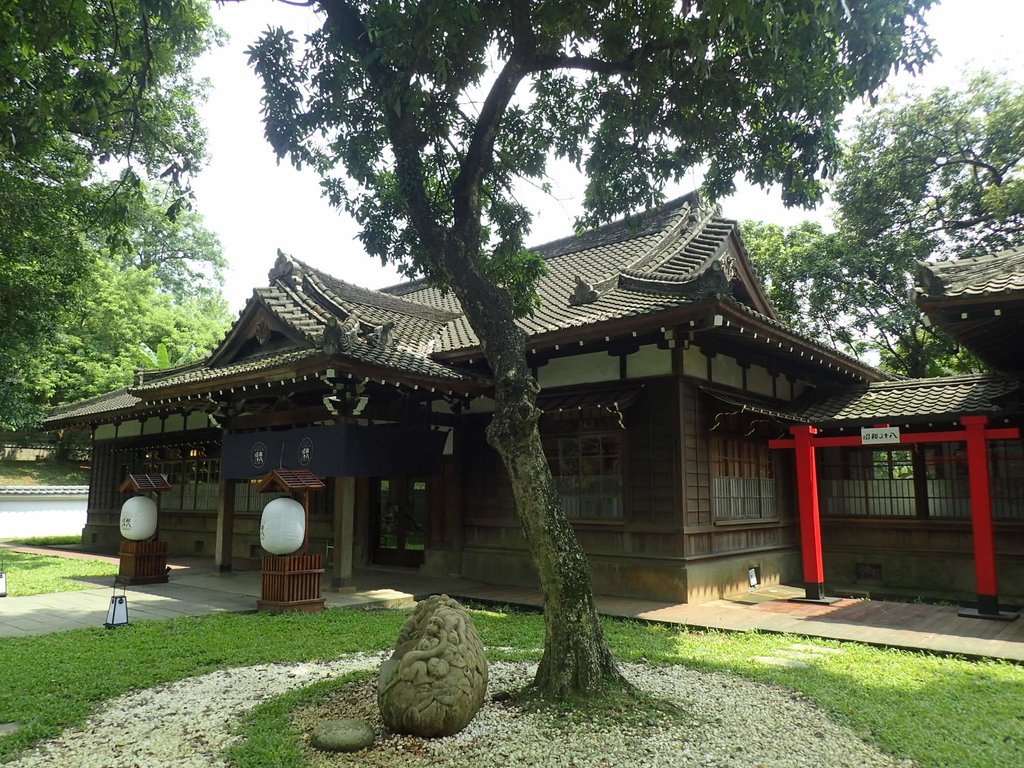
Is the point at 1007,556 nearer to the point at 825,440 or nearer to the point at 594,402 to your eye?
the point at 825,440

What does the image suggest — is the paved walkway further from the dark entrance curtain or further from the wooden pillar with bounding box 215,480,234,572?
the dark entrance curtain

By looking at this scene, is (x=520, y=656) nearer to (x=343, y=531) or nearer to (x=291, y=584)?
(x=291, y=584)

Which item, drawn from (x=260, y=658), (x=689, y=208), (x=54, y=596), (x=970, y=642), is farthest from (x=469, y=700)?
(x=689, y=208)

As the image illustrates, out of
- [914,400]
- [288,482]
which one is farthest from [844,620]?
[288,482]

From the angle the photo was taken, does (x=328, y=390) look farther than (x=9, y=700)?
Yes

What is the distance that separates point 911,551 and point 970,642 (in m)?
4.80

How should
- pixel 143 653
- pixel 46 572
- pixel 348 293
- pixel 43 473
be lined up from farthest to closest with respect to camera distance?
pixel 43 473 → pixel 348 293 → pixel 46 572 → pixel 143 653

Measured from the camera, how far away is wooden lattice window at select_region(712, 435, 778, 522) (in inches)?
440

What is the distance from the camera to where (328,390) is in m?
11.7

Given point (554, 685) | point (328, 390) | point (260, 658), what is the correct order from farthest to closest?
point (328, 390) → point (260, 658) → point (554, 685)

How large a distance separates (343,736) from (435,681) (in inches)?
25.6

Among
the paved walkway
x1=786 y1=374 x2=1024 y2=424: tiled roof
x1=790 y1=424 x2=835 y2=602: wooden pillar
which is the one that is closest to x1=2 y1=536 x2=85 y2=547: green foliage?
the paved walkway

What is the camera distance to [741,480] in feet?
39.1

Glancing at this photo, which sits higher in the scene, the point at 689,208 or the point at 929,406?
the point at 689,208
